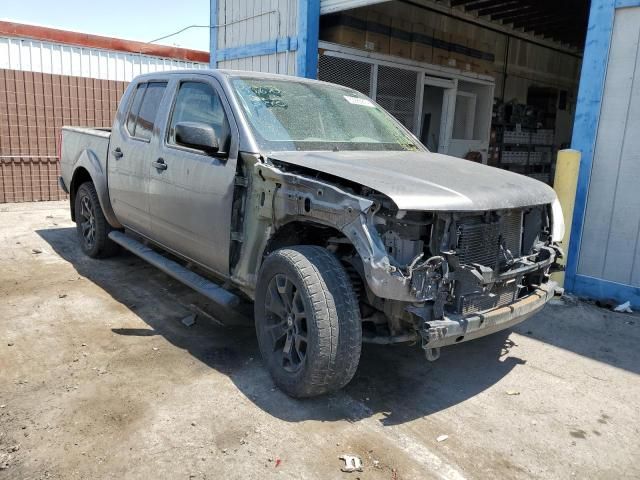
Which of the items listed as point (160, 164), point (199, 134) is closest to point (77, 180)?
point (160, 164)

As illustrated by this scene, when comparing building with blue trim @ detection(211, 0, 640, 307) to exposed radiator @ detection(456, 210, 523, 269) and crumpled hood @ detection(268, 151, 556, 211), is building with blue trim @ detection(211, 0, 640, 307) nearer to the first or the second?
crumpled hood @ detection(268, 151, 556, 211)

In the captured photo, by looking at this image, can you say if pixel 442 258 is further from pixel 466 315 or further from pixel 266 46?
pixel 266 46

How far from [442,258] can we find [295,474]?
4.35 feet

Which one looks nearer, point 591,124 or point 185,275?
point 185,275

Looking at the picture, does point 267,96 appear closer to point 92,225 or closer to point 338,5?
point 92,225

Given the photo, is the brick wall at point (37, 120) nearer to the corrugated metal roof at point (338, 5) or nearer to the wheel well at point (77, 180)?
the wheel well at point (77, 180)

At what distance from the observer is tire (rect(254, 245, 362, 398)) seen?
295 cm

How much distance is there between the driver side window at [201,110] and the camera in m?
3.82

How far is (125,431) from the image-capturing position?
2887mm

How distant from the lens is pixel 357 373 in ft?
12.0

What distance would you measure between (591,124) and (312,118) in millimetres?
2944

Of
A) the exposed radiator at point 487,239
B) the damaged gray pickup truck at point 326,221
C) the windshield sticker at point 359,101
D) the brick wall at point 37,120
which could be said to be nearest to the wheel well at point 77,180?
the damaged gray pickup truck at point 326,221

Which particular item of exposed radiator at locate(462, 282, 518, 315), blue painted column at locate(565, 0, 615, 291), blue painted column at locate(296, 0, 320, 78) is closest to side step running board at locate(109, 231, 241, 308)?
exposed radiator at locate(462, 282, 518, 315)

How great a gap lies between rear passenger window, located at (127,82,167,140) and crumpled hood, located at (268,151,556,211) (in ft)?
6.01
